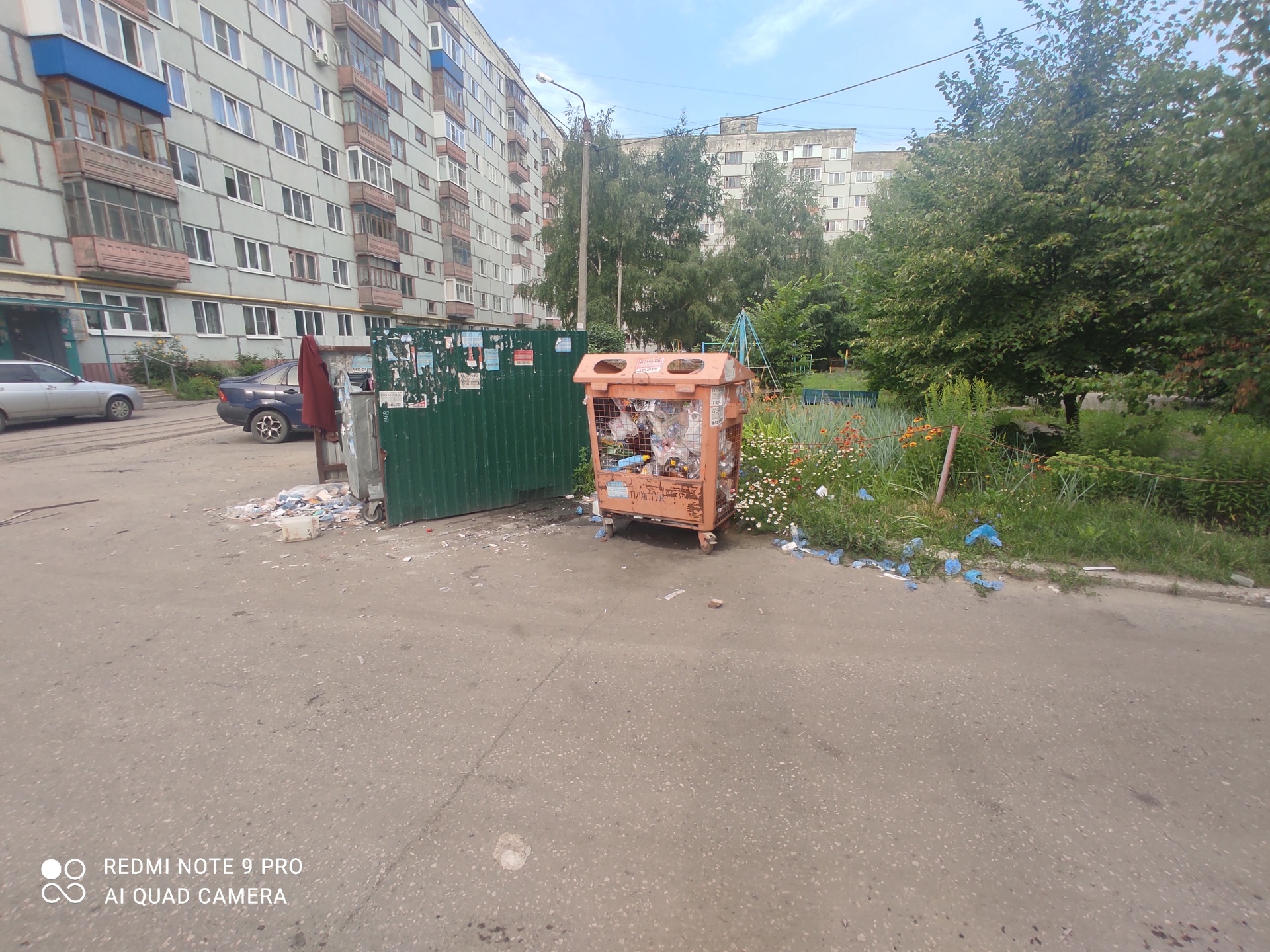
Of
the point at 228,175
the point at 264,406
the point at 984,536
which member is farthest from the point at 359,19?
the point at 984,536

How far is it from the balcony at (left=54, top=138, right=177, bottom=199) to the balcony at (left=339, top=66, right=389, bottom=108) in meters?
12.6

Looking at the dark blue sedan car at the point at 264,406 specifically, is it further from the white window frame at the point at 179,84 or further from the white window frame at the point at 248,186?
the white window frame at the point at 248,186

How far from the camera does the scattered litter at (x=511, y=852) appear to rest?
207 cm

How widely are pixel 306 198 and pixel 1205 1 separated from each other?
31.5 m

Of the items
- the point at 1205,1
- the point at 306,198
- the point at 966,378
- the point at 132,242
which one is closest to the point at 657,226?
the point at 306,198

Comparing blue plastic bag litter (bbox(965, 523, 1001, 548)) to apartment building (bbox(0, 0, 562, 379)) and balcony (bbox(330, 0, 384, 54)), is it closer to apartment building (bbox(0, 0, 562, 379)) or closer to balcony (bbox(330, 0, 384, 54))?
apartment building (bbox(0, 0, 562, 379))

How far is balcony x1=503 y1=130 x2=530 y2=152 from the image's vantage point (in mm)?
50875

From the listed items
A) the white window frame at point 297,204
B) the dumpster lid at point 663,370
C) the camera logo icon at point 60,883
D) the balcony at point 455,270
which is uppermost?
the white window frame at point 297,204

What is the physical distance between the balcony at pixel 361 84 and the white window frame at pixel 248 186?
27.9ft

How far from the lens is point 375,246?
31266mm

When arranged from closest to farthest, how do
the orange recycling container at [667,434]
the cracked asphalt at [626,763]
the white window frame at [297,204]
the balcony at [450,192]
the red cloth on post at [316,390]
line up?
the cracked asphalt at [626,763]
the orange recycling container at [667,434]
the red cloth on post at [316,390]
the white window frame at [297,204]
the balcony at [450,192]

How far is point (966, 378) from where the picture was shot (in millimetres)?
7746

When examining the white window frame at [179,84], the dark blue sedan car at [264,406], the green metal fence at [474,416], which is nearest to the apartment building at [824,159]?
the white window frame at [179,84]

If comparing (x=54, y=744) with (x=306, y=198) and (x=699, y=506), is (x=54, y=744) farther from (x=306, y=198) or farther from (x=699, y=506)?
(x=306, y=198)
